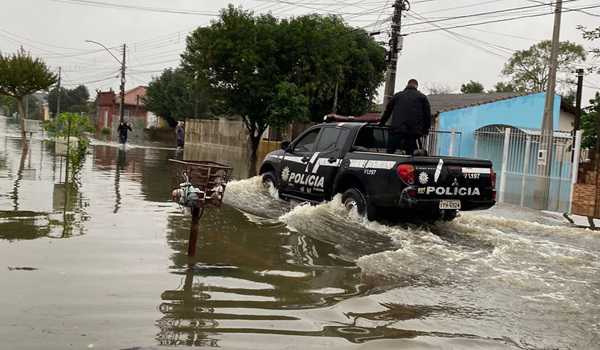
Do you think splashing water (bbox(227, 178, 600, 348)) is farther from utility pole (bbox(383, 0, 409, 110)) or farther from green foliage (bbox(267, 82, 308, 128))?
green foliage (bbox(267, 82, 308, 128))

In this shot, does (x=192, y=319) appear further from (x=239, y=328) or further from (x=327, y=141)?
(x=327, y=141)

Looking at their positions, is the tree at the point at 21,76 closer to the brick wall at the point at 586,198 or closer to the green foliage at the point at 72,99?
the brick wall at the point at 586,198

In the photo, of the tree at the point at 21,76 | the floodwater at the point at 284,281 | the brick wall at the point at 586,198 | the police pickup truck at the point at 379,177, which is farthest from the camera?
the tree at the point at 21,76

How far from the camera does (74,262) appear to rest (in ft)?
20.9

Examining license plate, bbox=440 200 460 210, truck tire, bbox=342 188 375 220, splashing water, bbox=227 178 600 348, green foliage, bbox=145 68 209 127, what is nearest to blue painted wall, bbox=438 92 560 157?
splashing water, bbox=227 178 600 348

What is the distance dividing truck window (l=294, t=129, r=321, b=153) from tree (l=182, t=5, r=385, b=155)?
1611 cm

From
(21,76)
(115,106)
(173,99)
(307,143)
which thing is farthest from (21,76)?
(115,106)

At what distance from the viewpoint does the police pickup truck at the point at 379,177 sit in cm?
851

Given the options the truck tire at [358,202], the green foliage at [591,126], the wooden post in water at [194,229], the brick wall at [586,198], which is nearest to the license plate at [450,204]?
the truck tire at [358,202]

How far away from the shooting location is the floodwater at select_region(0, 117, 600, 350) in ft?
15.0

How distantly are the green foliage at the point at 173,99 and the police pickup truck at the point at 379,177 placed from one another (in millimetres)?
46392

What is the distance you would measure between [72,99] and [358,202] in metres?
121

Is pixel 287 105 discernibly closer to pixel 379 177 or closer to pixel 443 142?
pixel 443 142

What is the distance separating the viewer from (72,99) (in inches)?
4779
